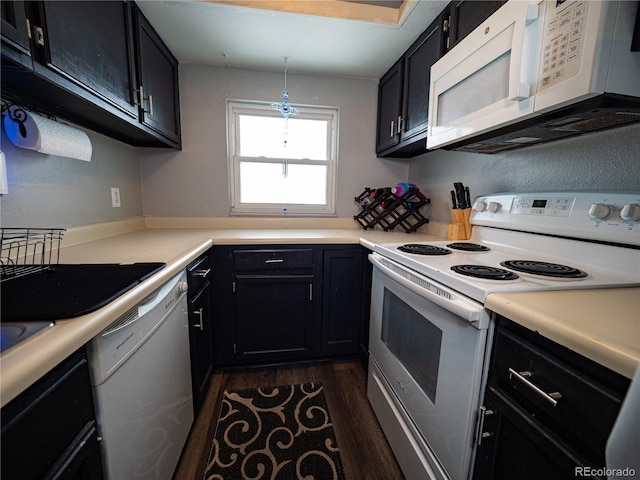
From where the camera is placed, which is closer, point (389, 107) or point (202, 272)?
point (202, 272)

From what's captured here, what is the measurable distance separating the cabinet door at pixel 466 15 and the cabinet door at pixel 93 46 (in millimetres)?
1532

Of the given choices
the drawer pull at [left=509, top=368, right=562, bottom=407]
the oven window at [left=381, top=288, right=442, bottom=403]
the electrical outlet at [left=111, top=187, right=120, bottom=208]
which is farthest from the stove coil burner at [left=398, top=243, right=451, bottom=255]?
the electrical outlet at [left=111, top=187, right=120, bottom=208]

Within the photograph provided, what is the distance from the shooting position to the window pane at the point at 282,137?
228cm

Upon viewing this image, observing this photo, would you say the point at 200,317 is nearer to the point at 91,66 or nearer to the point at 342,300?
the point at 342,300

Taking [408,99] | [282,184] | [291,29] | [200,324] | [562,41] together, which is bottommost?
[200,324]

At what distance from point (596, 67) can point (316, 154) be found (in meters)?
1.86

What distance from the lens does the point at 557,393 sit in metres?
0.57

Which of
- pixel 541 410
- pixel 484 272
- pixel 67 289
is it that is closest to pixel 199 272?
pixel 67 289

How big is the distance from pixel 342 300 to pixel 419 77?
148cm

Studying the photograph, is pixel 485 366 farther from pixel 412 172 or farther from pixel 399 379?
pixel 412 172

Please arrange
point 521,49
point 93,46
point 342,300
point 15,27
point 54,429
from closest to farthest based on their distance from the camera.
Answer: point 54,429 → point 15,27 → point 521,49 → point 93,46 → point 342,300

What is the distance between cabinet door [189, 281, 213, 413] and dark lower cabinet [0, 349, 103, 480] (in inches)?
28.7

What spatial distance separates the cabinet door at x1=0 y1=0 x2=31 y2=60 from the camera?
0.71 metres

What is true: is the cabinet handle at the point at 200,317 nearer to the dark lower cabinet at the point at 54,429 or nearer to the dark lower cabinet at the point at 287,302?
the dark lower cabinet at the point at 287,302
